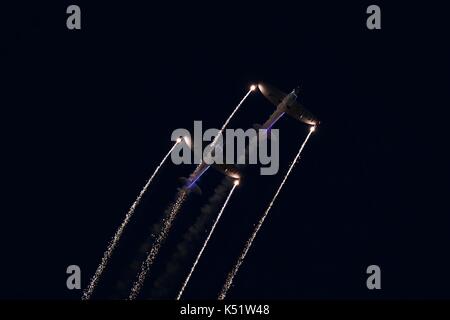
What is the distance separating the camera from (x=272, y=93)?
425ft

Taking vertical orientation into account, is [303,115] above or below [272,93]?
below

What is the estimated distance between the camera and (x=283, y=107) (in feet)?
426

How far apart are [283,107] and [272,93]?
257 centimetres

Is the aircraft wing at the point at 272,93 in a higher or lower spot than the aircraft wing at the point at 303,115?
higher

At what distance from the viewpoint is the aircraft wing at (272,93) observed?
422ft

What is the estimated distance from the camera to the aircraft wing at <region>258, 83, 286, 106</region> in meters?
129

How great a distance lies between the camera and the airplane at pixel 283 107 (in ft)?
423

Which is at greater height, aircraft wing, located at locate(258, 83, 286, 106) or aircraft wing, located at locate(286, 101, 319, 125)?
aircraft wing, located at locate(258, 83, 286, 106)

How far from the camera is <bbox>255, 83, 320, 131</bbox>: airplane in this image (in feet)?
423
